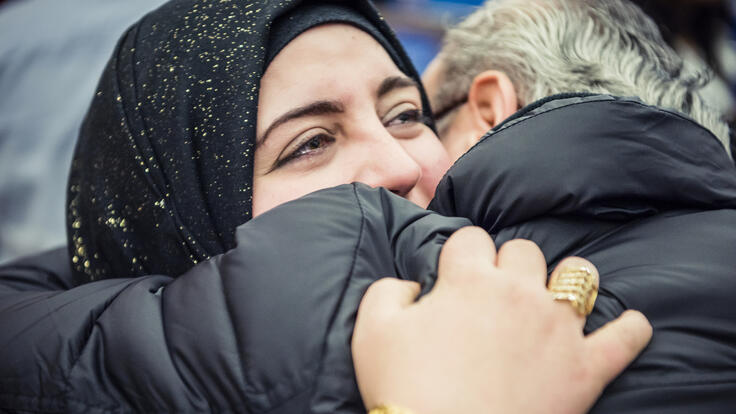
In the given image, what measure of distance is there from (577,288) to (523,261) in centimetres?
7

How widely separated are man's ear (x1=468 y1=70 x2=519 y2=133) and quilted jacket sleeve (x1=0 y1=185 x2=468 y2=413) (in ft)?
1.86

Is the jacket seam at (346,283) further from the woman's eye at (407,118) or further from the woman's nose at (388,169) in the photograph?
the woman's eye at (407,118)

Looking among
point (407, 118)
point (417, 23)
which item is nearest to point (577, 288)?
point (407, 118)

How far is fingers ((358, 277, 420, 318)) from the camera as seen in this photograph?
683 millimetres

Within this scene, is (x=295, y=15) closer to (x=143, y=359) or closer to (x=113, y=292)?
(x=113, y=292)

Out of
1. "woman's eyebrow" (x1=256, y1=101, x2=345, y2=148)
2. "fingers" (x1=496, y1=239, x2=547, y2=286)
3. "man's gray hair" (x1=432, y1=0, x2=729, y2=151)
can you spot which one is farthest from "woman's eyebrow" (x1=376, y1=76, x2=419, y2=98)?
"fingers" (x1=496, y1=239, x2=547, y2=286)

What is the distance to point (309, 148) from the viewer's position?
1091 millimetres

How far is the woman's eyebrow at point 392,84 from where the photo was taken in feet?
3.82

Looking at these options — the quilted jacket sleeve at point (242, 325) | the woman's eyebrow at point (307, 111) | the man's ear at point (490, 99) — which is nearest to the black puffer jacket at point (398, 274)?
the quilted jacket sleeve at point (242, 325)

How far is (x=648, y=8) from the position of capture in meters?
1.66

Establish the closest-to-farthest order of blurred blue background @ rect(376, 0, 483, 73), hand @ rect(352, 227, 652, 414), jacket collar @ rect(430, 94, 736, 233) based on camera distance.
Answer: hand @ rect(352, 227, 652, 414)
jacket collar @ rect(430, 94, 736, 233)
blurred blue background @ rect(376, 0, 483, 73)

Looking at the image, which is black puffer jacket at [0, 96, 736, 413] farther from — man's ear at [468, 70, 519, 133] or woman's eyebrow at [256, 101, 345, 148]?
man's ear at [468, 70, 519, 133]

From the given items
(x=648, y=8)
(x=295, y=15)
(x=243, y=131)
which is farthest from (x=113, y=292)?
(x=648, y=8)

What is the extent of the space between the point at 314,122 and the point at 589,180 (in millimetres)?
465
